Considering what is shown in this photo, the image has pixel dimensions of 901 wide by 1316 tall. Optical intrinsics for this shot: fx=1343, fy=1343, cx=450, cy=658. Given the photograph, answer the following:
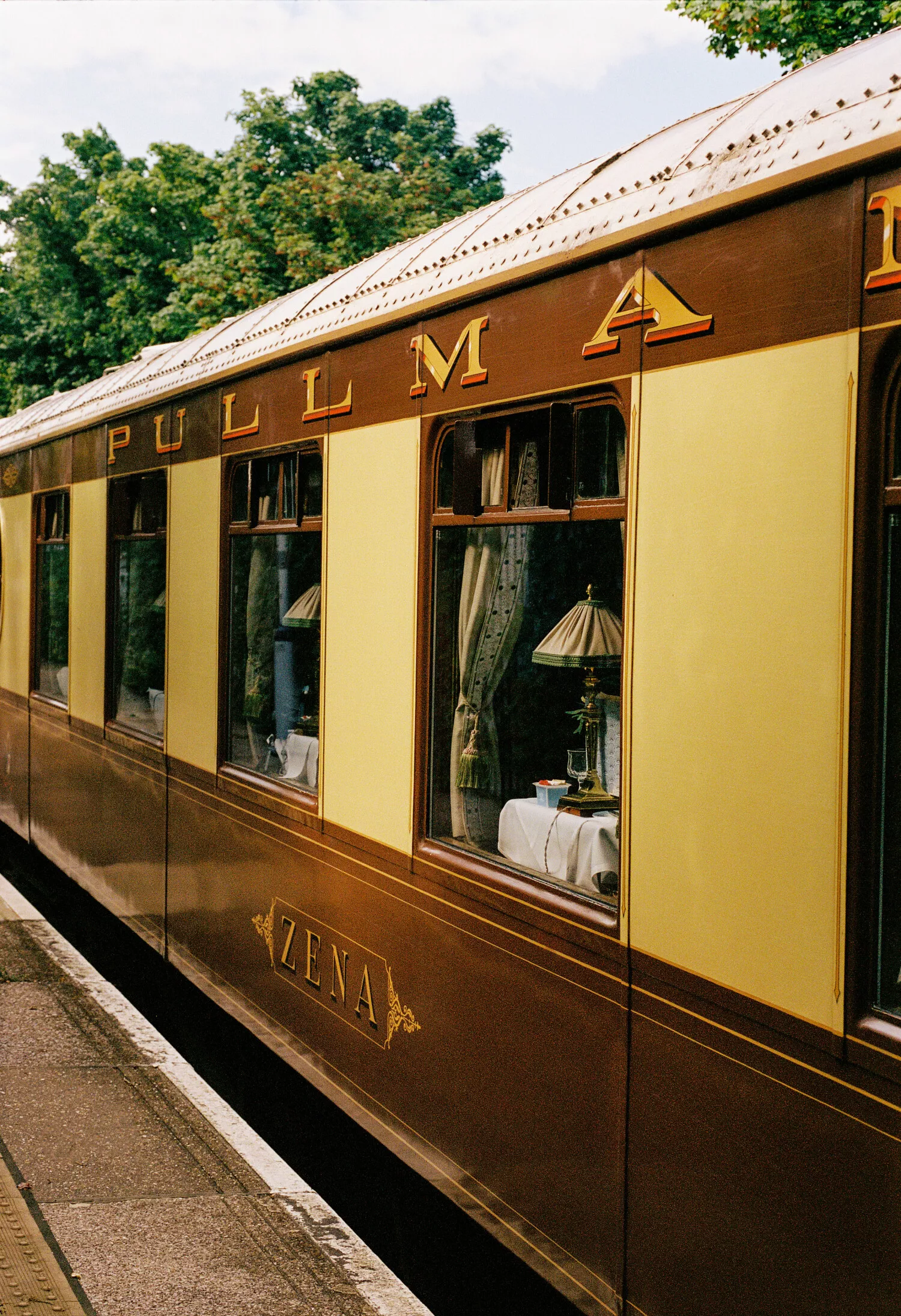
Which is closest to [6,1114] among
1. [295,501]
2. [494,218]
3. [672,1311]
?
[295,501]

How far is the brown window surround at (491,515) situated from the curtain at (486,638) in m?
0.04

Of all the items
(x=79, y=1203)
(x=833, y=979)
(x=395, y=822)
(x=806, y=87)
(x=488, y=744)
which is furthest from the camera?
(x=79, y=1203)

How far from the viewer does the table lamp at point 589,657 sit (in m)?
2.94

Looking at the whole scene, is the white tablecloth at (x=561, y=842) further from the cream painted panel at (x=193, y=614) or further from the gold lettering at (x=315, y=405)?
the cream painted panel at (x=193, y=614)

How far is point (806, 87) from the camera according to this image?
2.40 m

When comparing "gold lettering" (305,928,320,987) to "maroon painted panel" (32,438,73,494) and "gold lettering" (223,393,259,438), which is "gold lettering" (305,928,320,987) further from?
"maroon painted panel" (32,438,73,494)

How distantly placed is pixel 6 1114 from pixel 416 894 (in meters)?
2.00

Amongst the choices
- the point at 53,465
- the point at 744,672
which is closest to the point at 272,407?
the point at 744,672

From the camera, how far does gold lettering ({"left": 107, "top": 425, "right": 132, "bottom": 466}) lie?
21.0 ft

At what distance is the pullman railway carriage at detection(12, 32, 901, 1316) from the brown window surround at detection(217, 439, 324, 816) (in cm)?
2

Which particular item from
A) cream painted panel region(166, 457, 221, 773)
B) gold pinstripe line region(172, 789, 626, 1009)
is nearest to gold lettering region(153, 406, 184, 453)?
cream painted panel region(166, 457, 221, 773)

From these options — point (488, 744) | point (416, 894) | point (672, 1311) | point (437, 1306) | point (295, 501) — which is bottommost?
point (437, 1306)

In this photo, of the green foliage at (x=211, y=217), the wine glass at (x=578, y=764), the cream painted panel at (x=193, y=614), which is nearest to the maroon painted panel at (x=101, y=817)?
the cream painted panel at (x=193, y=614)

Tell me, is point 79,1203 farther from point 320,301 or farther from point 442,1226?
point 320,301
